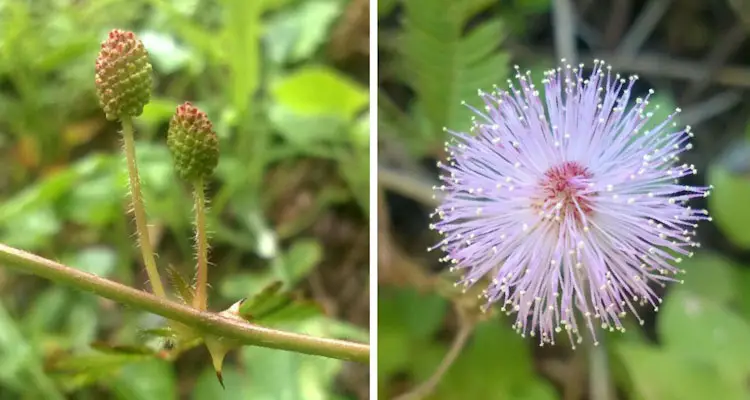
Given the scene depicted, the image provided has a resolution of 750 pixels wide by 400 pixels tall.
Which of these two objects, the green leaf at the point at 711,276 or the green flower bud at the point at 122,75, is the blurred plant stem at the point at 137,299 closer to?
the green flower bud at the point at 122,75

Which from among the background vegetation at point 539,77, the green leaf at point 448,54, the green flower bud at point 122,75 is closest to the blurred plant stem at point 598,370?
the background vegetation at point 539,77

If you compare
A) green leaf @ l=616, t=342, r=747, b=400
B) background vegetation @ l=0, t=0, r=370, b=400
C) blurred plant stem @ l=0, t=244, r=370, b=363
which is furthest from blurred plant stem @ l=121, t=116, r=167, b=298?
green leaf @ l=616, t=342, r=747, b=400

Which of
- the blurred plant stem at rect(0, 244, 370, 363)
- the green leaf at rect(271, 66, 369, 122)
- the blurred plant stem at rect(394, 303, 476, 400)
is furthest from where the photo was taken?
the green leaf at rect(271, 66, 369, 122)

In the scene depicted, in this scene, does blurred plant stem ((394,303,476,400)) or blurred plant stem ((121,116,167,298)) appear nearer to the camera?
blurred plant stem ((121,116,167,298))

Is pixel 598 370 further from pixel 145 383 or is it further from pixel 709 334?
pixel 145 383

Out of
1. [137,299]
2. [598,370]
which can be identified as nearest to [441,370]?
[598,370]

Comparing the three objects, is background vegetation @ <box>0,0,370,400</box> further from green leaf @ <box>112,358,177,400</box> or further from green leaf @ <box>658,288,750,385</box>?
green leaf @ <box>658,288,750,385</box>

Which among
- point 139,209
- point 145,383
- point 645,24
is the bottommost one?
point 145,383
